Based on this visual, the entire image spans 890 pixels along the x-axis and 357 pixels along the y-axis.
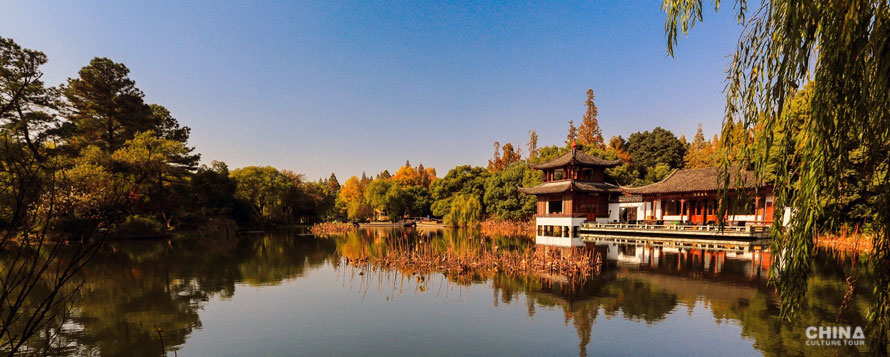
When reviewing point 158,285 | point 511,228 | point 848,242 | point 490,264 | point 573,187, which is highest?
point 573,187

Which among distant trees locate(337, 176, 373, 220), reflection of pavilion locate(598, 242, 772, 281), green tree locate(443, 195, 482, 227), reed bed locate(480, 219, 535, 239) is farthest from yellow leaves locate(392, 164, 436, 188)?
reflection of pavilion locate(598, 242, 772, 281)

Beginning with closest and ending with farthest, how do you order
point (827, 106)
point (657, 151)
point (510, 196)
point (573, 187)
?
point (827, 106) → point (573, 187) → point (510, 196) → point (657, 151)

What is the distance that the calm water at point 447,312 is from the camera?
8352 millimetres

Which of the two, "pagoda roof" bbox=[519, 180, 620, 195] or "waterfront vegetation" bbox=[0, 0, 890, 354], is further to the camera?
"pagoda roof" bbox=[519, 180, 620, 195]

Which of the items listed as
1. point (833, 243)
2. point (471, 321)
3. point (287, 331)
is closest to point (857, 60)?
point (471, 321)

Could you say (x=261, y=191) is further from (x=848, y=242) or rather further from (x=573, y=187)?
(x=848, y=242)

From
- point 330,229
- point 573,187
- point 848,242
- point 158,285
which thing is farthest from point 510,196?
point 158,285

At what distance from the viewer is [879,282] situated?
448 centimetres

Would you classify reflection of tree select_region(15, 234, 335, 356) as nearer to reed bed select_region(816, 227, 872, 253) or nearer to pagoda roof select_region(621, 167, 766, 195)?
pagoda roof select_region(621, 167, 766, 195)

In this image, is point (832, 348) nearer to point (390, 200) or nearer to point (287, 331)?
point (287, 331)

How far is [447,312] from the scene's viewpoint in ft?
35.4

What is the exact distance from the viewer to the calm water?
8352 mm

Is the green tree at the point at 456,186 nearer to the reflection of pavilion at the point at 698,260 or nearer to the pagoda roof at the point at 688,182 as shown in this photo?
the pagoda roof at the point at 688,182

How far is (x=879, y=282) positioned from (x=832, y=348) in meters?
4.86
